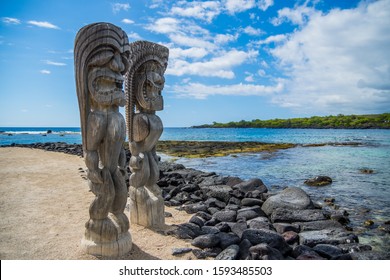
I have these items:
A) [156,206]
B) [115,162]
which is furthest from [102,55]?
[156,206]

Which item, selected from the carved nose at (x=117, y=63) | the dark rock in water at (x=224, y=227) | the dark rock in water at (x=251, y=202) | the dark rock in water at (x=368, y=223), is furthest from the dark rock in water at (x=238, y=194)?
the carved nose at (x=117, y=63)

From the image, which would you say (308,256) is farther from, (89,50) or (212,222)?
(89,50)

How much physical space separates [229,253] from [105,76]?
3114 mm

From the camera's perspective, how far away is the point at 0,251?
14.9 feet

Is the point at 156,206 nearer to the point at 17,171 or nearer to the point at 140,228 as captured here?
the point at 140,228

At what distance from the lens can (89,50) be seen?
164 inches

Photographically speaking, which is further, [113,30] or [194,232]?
[194,232]

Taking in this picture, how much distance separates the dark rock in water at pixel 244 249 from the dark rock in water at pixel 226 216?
69.3 inches

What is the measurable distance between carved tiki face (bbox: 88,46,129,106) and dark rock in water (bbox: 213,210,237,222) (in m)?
3.62

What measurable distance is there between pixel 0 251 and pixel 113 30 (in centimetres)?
365

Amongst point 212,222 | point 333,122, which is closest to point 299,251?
point 212,222

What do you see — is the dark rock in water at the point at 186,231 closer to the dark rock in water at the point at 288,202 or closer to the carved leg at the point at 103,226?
the carved leg at the point at 103,226

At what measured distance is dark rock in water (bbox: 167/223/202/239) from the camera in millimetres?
5352

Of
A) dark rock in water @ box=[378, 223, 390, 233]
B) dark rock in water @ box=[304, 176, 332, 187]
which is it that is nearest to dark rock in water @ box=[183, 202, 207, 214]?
dark rock in water @ box=[378, 223, 390, 233]
